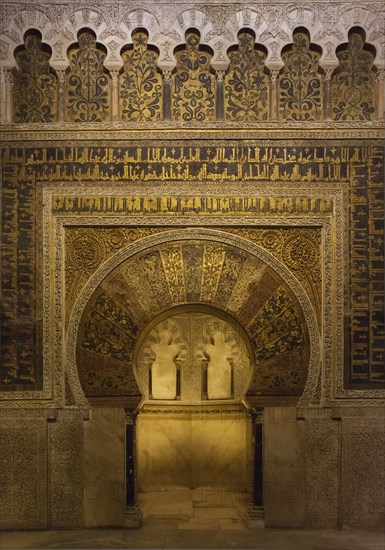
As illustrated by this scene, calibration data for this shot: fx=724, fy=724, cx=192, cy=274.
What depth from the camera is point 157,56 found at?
6.69 meters

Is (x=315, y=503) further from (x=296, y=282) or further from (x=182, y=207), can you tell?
(x=182, y=207)

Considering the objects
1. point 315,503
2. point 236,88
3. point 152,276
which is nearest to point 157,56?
point 236,88

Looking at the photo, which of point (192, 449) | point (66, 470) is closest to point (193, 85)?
point (66, 470)

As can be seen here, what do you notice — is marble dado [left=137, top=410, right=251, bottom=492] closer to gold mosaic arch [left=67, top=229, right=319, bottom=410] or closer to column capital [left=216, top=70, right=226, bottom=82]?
gold mosaic arch [left=67, top=229, right=319, bottom=410]

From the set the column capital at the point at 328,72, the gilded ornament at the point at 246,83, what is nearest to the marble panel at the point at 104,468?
the gilded ornament at the point at 246,83

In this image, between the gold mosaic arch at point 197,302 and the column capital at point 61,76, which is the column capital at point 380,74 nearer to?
the gold mosaic arch at point 197,302

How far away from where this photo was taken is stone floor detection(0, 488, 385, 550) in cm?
600

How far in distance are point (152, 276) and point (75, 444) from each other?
5.44ft

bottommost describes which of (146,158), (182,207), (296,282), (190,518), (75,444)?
(190,518)

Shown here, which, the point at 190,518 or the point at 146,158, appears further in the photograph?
the point at 190,518

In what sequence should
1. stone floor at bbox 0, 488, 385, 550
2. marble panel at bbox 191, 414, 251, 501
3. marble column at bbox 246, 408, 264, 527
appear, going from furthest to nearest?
marble panel at bbox 191, 414, 251, 501, marble column at bbox 246, 408, 264, 527, stone floor at bbox 0, 488, 385, 550

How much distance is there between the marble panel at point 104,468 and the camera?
21.2 feet

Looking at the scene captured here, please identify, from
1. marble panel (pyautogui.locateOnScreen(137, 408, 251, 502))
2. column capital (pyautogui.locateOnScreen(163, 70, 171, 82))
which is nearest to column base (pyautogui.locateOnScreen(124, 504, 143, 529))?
marble panel (pyautogui.locateOnScreen(137, 408, 251, 502))

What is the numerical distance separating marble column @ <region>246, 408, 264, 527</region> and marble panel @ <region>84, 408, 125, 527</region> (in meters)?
1.17
